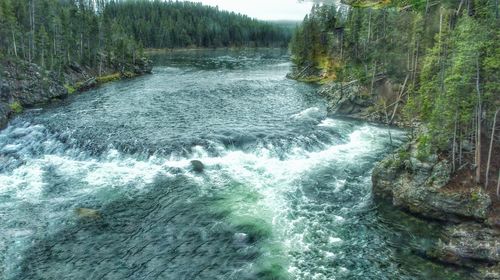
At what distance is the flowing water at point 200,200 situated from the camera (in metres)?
26.9

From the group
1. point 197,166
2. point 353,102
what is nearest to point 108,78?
point 353,102

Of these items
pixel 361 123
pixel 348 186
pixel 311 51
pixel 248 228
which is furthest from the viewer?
pixel 311 51

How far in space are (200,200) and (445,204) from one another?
20.4 m

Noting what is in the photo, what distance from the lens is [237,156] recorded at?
155 ft

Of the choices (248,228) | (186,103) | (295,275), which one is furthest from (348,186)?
(186,103)

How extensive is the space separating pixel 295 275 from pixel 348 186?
51.0 feet

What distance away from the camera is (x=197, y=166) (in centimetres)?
4297

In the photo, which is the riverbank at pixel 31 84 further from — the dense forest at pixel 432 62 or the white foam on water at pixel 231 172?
the dense forest at pixel 432 62

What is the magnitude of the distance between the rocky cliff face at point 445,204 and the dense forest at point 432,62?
1.68 meters

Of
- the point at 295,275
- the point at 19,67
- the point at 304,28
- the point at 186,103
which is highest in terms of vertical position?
the point at 304,28

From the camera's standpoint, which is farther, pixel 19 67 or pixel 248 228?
pixel 19 67

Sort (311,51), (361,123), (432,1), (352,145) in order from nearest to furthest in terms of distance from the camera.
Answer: (352,145)
(361,123)
(432,1)
(311,51)

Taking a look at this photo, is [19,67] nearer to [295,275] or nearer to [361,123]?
[361,123]

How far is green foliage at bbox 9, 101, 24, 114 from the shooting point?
68175 mm
